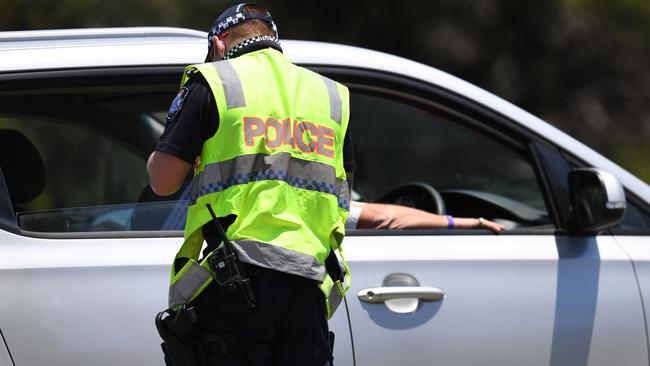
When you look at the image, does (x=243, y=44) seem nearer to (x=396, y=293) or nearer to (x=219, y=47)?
(x=219, y=47)

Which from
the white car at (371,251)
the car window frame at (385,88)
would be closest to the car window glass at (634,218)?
the white car at (371,251)

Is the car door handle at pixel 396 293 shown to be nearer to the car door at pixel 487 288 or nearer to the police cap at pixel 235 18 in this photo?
the car door at pixel 487 288

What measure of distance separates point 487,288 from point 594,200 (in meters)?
0.42

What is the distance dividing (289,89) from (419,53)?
5862mm

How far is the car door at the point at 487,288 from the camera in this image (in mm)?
3025

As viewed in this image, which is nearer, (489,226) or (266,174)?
(266,174)

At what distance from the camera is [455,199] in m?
4.12

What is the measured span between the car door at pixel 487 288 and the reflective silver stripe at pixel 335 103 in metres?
0.52

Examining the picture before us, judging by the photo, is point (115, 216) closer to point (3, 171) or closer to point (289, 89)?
point (3, 171)

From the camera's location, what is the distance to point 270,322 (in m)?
2.49

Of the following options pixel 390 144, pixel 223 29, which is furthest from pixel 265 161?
pixel 390 144

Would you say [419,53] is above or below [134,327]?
above

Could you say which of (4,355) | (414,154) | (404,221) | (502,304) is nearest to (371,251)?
(404,221)

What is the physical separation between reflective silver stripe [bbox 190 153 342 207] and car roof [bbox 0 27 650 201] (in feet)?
2.18
